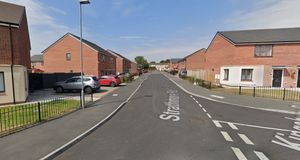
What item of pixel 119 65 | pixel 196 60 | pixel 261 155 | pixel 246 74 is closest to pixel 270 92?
pixel 246 74

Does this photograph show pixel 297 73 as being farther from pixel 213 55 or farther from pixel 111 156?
pixel 111 156

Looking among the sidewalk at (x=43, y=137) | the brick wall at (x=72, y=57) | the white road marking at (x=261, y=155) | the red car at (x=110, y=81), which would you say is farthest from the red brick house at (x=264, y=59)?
the brick wall at (x=72, y=57)

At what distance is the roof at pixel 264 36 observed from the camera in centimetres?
2250

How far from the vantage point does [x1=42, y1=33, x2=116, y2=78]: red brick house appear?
30766mm

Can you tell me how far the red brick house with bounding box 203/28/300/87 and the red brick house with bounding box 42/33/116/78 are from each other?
2073 cm

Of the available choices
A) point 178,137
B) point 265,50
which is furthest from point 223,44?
point 178,137

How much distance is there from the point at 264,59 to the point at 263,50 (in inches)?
47.1

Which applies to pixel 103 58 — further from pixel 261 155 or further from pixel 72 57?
pixel 261 155

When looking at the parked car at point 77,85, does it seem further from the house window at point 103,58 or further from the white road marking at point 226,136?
the house window at point 103,58

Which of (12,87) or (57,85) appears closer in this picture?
(12,87)

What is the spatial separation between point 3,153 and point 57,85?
15.0 m

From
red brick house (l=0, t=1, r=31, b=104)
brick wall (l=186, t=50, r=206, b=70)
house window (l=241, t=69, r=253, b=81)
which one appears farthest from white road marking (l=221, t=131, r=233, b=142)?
brick wall (l=186, t=50, r=206, b=70)

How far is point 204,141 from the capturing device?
5746 millimetres

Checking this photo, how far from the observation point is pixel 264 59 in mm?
22797
